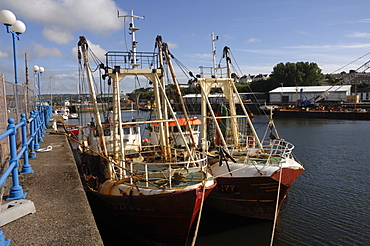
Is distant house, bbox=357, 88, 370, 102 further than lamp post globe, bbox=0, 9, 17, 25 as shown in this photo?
Yes

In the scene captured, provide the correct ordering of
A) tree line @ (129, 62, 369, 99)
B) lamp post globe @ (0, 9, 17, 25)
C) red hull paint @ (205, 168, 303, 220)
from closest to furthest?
lamp post globe @ (0, 9, 17, 25) → red hull paint @ (205, 168, 303, 220) → tree line @ (129, 62, 369, 99)

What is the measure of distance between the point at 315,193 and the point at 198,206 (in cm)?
986

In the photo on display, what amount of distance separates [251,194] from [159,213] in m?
4.56

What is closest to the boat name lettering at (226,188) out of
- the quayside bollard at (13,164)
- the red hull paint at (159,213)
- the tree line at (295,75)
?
the red hull paint at (159,213)

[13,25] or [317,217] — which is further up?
[13,25]

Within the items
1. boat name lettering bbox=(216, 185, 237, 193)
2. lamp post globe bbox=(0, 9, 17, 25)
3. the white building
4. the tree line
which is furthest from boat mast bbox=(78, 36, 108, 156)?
the tree line

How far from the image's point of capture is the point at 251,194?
41.4 feet

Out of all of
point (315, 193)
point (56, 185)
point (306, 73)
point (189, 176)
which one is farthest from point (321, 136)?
point (306, 73)

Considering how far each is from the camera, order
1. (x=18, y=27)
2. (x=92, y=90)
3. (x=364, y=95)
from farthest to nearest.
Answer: (x=364, y=95)
(x=92, y=90)
(x=18, y=27)

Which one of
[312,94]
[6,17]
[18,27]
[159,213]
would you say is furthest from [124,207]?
[312,94]

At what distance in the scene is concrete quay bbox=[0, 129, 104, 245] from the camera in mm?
5055

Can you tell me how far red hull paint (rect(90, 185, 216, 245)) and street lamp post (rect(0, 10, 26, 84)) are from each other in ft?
20.7

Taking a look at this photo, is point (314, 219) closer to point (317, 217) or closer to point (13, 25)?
point (317, 217)

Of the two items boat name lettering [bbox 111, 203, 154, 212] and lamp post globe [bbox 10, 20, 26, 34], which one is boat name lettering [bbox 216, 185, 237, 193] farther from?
lamp post globe [bbox 10, 20, 26, 34]
